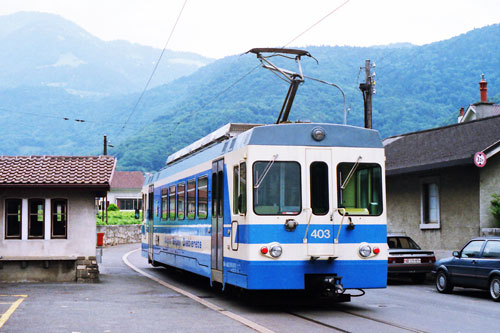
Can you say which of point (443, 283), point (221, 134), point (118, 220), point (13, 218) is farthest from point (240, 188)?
point (118, 220)

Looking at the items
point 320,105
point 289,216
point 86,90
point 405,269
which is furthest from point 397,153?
point 86,90

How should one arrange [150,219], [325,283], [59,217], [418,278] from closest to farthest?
[325,283]
[59,217]
[418,278]
[150,219]

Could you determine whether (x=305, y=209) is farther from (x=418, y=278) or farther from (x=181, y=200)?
(x=418, y=278)

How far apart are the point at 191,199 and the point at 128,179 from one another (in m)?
79.8

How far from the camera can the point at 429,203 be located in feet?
85.6

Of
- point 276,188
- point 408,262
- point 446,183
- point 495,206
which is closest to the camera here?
point 276,188

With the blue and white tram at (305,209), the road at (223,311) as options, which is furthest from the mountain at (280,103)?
the blue and white tram at (305,209)

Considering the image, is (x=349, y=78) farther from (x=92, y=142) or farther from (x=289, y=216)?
(x=289, y=216)

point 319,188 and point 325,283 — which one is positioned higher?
point 319,188

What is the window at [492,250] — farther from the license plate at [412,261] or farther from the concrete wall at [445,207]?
the concrete wall at [445,207]

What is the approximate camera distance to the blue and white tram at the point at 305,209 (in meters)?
12.6

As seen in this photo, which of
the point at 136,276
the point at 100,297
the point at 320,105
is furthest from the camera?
the point at 320,105

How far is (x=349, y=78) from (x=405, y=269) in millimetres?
77012

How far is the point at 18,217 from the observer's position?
66.5 feet
